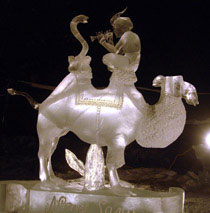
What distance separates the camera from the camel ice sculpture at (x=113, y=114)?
7.16 ft

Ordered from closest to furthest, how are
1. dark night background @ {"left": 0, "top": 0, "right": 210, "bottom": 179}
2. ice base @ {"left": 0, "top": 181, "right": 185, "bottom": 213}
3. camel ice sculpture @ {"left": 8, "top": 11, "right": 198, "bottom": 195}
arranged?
ice base @ {"left": 0, "top": 181, "right": 185, "bottom": 213} < camel ice sculpture @ {"left": 8, "top": 11, "right": 198, "bottom": 195} < dark night background @ {"left": 0, "top": 0, "right": 210, "bottom": 179}

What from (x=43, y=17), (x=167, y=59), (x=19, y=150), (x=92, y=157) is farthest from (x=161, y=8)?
(x=19, y=150)

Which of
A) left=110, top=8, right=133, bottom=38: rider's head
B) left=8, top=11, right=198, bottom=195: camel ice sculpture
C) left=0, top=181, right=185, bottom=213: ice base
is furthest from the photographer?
left=110, top=8, right=133, bottom=38: rider's head

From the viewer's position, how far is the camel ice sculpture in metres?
2.18

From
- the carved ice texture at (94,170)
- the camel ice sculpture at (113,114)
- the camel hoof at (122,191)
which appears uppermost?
the camel ice sculpture at (113,114)

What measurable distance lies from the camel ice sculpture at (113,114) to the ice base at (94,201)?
96 mm

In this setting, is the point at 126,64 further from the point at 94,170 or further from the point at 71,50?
the point at 71,50

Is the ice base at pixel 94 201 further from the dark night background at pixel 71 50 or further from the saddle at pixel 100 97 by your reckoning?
the dark night background at pixel 71 50

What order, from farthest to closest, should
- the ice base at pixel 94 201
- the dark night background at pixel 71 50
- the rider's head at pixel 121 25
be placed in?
the dark night background at pixel 71 50
the rider's head at pixel 121 25
the ice base at pixel 94 201

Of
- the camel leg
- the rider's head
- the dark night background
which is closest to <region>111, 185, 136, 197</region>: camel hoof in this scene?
the camel leg

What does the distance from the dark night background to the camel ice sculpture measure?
1.76 meters

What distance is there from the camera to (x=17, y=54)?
4086 millimetres

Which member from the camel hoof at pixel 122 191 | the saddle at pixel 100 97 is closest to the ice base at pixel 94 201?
the camel hoof at pixel 122 191

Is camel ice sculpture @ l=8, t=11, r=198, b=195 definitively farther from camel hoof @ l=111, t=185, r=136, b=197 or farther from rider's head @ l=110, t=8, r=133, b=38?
rider's head @ l=110, t=8, r=133, b=38
